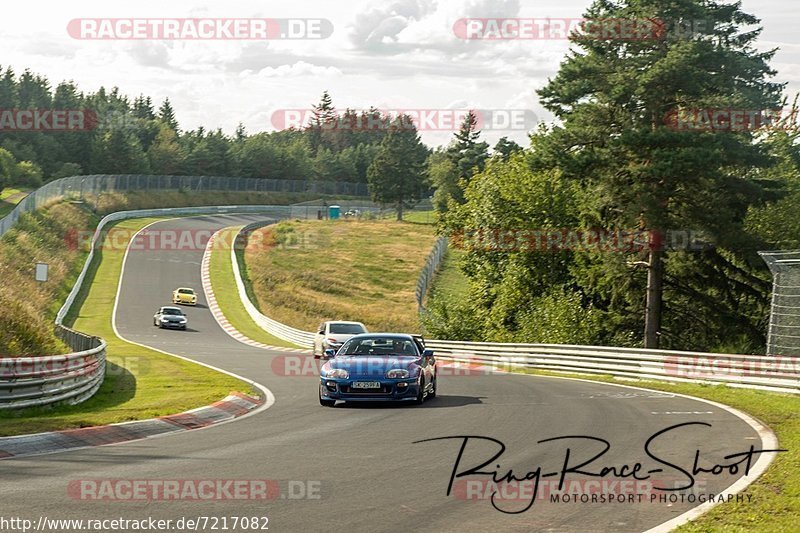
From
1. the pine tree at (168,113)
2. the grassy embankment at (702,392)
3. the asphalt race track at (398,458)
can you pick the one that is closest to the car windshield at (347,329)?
the grassy embankment at (702,392)

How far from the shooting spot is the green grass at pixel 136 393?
15.4 metres

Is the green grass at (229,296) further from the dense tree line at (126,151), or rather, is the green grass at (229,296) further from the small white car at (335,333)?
the dense tree line at (126,151)

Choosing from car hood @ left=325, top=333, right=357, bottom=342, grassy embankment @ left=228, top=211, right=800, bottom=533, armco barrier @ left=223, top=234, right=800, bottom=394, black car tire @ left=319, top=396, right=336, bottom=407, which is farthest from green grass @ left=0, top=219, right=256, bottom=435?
armco barrier @ left=223, top=234, right=800, bottom=394

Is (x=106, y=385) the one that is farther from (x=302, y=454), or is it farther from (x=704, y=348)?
(x=704, y=348)

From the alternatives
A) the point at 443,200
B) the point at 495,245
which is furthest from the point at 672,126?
the point at 443,200

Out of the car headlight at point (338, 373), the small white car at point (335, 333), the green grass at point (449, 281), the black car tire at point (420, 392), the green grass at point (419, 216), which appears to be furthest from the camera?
the green grass at point (419, 216)

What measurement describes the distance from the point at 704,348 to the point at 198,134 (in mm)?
156303

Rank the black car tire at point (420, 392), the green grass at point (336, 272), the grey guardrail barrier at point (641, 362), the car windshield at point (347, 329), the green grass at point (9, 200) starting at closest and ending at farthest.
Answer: the black car tire at point (420, 392) < the grey guardrail barrier at point (641, 362) < the car windshield at point (347, 329) < the green grass at point (336, 272) < the green grass at point (9, 200)

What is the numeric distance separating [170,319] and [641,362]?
3313 centimetres

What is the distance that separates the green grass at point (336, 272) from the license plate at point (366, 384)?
4057 cm

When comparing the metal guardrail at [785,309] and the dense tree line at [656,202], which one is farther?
the dense tree line at [656,202]

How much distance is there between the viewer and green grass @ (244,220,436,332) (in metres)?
64.4

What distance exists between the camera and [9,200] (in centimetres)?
9050

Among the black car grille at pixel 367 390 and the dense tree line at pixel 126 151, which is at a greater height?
the dense tree line at pixel 126 151
